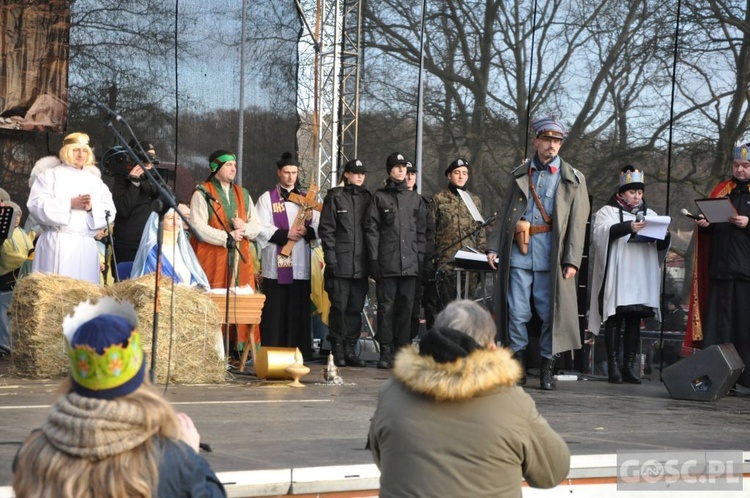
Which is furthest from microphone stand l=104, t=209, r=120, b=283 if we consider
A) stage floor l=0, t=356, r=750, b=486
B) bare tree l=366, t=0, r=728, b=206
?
bare tree l=366, t=0, r=728, b=206

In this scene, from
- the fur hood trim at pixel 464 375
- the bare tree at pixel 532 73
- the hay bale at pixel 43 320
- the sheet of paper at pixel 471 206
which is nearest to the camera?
the fur hood trim at pixel 464 375

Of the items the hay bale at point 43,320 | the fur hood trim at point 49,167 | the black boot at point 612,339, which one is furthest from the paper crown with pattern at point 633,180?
the hay bale at point 43,320

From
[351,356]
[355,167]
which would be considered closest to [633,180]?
[355,167]

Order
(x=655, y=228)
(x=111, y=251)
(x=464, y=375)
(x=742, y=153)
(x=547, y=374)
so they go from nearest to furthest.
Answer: (x=464, y=375), (x=547, y=374), (x=742, y=153), (x=655, y=228), (x=111, y=251)

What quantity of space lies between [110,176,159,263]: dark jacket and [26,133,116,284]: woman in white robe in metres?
0.79

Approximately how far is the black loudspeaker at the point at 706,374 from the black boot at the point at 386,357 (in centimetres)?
268

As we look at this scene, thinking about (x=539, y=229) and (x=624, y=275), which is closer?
(x=539, y=229)

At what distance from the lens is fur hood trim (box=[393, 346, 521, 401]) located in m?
3.28

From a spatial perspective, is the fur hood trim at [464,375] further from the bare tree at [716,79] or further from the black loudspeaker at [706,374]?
the bare tree at [716,79]

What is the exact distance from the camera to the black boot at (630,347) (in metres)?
9.94

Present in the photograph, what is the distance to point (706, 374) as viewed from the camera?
330 inches

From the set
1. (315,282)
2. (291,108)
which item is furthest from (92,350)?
(291,108)

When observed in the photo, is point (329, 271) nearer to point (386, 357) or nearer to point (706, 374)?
point (386, 357)

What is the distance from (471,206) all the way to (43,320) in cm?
453
